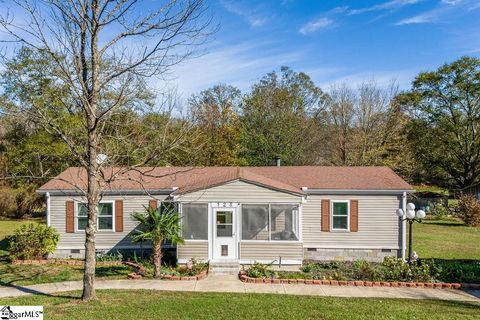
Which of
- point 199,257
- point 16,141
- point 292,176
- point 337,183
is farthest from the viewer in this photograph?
point 16,141

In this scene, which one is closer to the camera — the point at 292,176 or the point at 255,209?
the point at 255,209

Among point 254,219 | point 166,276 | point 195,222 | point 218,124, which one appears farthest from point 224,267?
point 218,124

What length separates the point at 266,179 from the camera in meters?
16.1

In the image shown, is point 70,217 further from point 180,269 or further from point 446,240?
point 446,240

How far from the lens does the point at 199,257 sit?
1423 cm

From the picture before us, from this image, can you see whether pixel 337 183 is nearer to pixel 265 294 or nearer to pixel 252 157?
pixel 265 294

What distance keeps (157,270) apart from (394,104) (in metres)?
30.3

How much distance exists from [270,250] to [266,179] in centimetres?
305

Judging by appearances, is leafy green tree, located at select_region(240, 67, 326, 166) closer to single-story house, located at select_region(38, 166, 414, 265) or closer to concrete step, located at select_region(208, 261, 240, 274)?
single-story house, located at select_region(38, 166, 414, 265)

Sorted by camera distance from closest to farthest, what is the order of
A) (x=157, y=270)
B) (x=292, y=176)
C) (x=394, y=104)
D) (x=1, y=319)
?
(x=1, y=319)
(x=157, y=270)
(x=292, y=176)
(x=394, y=104)

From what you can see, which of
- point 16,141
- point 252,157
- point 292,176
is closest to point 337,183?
point 292,176

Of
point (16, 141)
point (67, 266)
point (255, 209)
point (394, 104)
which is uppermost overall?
point (394, 104)

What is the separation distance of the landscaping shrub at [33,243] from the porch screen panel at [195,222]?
17.7 ft

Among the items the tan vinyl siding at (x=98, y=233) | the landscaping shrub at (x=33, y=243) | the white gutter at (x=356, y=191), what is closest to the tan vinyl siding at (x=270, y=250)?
the white gutter at (x=356, y=191)
